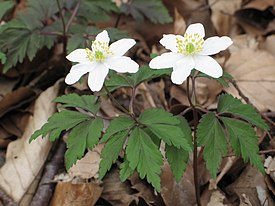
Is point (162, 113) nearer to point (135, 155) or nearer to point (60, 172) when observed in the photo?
point (135, 155)

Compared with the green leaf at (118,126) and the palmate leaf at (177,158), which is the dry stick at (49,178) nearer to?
the green leaf at (118,126)

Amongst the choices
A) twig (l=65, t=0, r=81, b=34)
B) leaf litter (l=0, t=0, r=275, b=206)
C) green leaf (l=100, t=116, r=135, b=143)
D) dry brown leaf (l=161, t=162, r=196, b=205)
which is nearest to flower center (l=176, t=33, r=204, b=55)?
green leaf (l=100, t=116, r=135, b=143)

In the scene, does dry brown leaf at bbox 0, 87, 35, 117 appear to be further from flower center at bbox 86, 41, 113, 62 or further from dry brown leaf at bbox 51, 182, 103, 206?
flower center at bbox 86, 41, 113, 62

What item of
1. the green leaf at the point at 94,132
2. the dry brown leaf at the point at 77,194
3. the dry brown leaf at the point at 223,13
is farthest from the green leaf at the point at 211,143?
the dry brown leaf at the point at 223,13

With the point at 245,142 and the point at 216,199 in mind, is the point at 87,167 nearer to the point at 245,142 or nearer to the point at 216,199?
the point at 216,199

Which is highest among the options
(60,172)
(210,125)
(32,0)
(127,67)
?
(127,67)

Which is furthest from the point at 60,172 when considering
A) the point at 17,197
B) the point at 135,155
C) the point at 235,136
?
the point at 235,136
